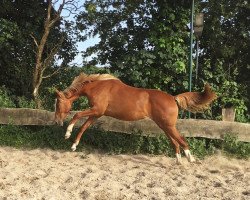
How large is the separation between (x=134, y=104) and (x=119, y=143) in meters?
1.36

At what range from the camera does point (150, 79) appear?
11.0 metres

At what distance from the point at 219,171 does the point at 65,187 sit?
289 cm

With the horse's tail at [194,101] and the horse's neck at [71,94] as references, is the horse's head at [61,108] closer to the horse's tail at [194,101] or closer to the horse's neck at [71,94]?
the horse's neck at [71,94]

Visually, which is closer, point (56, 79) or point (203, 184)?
point (203, 184)

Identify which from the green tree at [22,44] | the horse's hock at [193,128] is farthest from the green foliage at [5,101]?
the horse's hock at [193,128]

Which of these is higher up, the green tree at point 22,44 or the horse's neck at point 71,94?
the green tree at point 22,44

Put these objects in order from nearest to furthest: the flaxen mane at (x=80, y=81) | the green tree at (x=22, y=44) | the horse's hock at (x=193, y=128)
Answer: the flaxen mane at (x=80, y=81)
the horse's hock at (x=193, y=128)
the green tree at (x=22, y=44)

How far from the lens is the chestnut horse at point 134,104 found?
7.38m

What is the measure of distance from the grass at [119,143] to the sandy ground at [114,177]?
0.96ft

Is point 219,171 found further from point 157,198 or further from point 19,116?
point 19,116

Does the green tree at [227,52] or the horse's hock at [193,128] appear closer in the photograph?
the horse's hock at [193,128]

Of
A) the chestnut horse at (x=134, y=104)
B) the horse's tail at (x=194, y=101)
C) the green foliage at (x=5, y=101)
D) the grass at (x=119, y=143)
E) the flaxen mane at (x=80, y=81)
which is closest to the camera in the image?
the chestnut horse at (x=134, y=104)

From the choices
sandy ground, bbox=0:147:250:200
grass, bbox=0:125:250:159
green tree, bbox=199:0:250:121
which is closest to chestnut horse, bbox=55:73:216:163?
sandy ground, bbox=0:147:250:200

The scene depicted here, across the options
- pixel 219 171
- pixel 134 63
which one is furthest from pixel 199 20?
pixel 219 171
